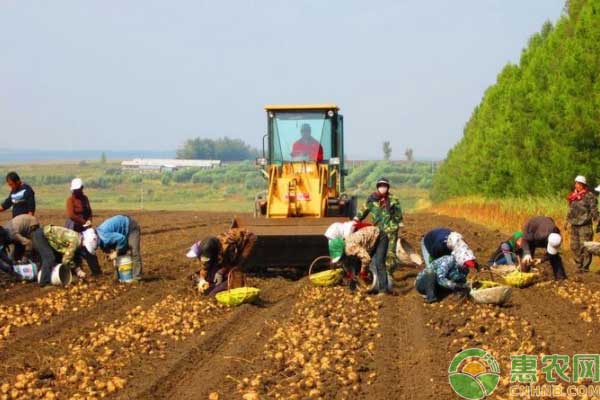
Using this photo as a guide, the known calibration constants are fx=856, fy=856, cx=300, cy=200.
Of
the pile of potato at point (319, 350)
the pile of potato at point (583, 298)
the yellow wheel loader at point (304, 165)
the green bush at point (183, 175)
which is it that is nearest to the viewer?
the pile of potato at point (319, 350)

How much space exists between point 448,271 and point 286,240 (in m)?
3.04

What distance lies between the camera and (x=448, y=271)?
33.8 ft

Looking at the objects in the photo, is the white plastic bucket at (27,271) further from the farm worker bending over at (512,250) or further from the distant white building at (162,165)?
the distant white building at (162,165)

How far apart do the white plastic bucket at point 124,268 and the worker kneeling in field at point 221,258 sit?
57.6 inches

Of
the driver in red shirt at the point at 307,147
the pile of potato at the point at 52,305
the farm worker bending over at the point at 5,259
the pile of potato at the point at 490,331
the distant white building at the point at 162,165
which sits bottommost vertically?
the distant white building at the point at 162,165

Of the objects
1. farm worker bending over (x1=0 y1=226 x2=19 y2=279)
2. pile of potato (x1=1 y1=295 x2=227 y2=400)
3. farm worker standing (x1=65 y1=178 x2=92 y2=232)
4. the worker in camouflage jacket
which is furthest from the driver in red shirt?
farm worker bending over (x1=0 y1=226 x2=19 y2=279)

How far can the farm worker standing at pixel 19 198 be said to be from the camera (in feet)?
42.7

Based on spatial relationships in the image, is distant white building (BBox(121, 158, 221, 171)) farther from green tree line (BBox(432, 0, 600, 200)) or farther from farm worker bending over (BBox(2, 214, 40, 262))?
farm worker bending over (BBox(2, 214, 40, 262))

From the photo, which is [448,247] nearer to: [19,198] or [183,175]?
[19,198]

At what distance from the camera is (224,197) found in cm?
5784

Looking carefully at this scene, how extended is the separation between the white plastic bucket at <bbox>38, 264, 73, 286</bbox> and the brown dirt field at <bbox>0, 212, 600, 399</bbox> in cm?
32

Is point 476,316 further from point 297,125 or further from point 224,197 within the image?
point 224,197

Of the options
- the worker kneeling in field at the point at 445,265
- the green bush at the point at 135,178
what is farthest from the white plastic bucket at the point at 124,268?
the green bush at the point at 135,178

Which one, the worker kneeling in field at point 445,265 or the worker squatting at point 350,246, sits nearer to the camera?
the worker kneeling in field at point 445,265
